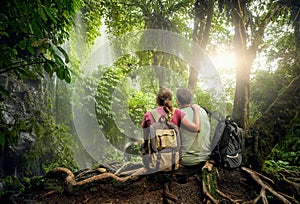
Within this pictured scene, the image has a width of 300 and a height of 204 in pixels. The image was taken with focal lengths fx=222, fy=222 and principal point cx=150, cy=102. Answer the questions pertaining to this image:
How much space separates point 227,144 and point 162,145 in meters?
0.93

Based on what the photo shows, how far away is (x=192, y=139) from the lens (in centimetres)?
328

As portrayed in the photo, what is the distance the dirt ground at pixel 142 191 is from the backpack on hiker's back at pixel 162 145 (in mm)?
347

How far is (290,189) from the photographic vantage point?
10.8ft

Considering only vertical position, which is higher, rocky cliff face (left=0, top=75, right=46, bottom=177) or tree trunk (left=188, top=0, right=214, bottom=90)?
tree trunk (left=188, top=0, right=214, bottom=90)

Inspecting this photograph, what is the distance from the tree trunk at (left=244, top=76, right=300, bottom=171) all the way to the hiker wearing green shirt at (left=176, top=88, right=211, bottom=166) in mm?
677

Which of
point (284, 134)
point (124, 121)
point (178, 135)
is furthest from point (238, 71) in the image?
point (124, 121)

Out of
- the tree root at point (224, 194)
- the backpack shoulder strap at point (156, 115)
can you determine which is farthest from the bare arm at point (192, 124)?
the tree root at point (224, 194)

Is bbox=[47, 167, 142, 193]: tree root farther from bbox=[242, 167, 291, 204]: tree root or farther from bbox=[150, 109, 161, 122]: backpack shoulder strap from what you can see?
bbox=[242, 167, 291, 204]: tree root

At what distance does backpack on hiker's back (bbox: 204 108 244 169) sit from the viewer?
3127 mm

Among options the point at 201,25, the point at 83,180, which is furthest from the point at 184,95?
the point at 201,25

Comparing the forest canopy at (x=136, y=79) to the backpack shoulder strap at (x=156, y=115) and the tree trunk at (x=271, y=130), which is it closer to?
the tree trunk at (x=271, y=130)

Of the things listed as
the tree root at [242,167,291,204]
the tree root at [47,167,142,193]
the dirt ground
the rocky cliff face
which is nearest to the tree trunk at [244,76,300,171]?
the tree root at [242,167,291,204]

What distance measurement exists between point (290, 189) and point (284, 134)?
31.7 inches

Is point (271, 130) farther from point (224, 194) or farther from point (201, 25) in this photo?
point (201, 25)
